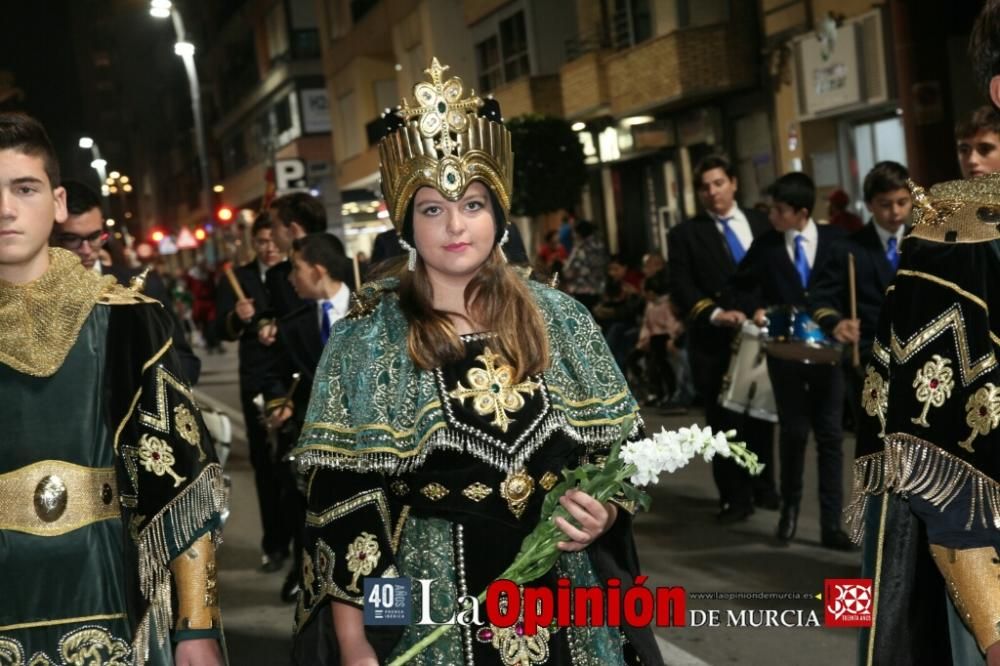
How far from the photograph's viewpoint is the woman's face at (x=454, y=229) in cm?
349

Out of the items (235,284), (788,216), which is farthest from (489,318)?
(235,284)

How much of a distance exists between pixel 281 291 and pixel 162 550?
525 cm

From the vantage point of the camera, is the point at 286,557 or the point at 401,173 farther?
the point at 286,557

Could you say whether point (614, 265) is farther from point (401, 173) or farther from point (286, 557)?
point (401, 173)

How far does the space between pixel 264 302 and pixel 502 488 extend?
6.13 metres

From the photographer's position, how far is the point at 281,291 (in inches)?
335

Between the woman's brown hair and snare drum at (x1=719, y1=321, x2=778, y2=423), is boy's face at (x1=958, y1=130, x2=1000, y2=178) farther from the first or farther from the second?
snare drum at (x1=719, y1=321, x2=778, y2=423)

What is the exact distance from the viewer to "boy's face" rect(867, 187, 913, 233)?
7.96 m

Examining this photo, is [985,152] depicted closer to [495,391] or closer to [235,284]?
[495,391]

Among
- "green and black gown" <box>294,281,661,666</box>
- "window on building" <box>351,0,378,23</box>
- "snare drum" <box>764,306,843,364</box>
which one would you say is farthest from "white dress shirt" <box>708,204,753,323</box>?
"window on building" <box>351,0,378,23</box>

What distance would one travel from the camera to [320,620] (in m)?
3.36

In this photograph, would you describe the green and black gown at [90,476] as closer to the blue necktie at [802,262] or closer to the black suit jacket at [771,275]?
the black suit jacket at [771,275]

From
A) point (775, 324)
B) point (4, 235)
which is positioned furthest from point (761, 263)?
point (4, 235)

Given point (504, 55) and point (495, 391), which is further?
point (504, 55)
